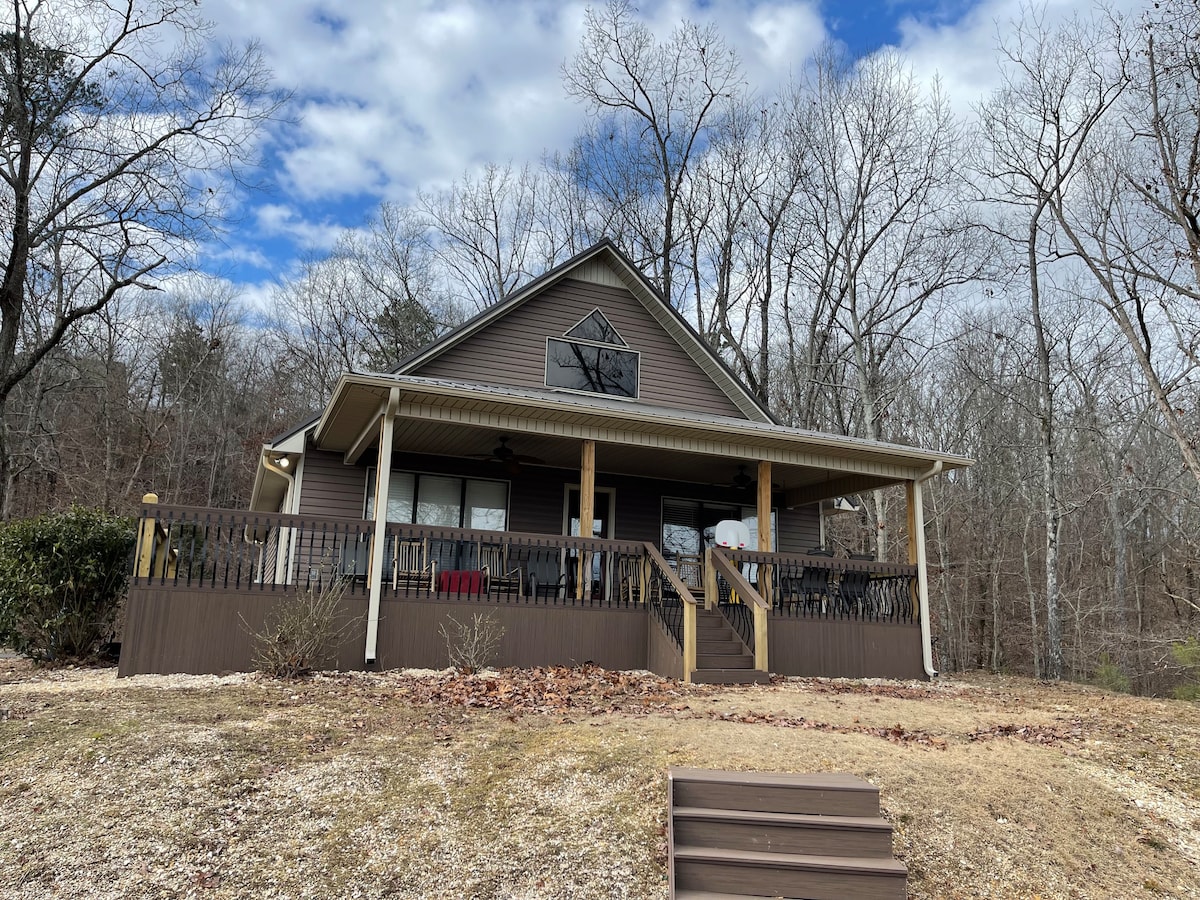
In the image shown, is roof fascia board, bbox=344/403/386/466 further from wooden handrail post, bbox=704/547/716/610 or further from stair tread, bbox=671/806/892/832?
stair tread, bbox=671/806/892/832

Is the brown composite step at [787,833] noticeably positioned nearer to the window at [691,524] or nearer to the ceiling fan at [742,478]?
the ceiling fan at [742,478]

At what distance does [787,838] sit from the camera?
4.66 m

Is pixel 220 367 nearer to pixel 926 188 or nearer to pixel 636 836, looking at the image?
pixel 926 188

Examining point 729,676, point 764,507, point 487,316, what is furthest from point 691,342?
point 729,676

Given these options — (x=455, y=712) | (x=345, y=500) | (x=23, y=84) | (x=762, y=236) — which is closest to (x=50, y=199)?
(x=23, y=84)

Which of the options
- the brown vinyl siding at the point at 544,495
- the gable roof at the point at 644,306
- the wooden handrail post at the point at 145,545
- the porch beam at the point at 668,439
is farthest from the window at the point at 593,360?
the wooden handrail post at the point at 145,545

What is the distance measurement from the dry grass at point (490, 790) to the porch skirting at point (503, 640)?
29.2 inches

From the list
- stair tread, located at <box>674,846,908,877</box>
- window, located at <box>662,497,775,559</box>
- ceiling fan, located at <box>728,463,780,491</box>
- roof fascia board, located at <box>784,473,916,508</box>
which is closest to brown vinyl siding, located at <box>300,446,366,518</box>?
window, located at <box>662,497,775,559</box>

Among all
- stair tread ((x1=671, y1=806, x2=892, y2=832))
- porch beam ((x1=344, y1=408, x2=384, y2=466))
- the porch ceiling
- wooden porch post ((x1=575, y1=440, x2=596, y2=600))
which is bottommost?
stair tread ((x1=671, y1=806, x2=892, y2=832))

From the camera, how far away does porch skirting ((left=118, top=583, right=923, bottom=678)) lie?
8883 millimetres

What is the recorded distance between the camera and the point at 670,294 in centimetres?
2756

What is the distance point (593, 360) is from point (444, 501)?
3513 mm

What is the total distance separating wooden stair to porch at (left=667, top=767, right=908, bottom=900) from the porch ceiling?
6.20 metres

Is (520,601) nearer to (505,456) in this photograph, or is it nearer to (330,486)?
(505,456)
